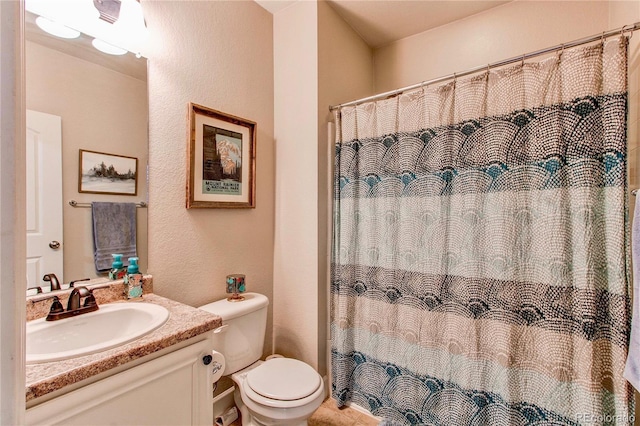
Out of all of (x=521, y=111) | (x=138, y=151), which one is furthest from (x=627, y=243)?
(x=138, y=151)

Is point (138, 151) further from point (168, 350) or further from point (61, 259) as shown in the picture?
point (168, 350)

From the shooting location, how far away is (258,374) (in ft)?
4.66

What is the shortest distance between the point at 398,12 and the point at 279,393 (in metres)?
2.38

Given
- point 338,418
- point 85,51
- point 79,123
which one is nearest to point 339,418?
point 338,418

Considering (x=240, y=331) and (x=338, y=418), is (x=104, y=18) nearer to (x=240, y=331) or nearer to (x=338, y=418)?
(x=240, y=331)

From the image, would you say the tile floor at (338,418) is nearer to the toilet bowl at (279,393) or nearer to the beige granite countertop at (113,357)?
the toilet bowl at (279,393)

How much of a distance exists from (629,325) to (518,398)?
53 cm

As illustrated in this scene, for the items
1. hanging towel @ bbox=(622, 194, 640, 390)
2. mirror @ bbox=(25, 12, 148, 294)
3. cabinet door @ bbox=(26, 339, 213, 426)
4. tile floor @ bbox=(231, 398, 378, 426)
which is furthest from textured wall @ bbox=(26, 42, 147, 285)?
hanging towel @ bbox=(622, 194, 640, 390)

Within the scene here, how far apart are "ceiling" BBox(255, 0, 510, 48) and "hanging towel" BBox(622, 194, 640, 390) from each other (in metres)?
1.62

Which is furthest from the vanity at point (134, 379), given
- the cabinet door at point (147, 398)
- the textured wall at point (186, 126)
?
the textured wall at point (186, 126)

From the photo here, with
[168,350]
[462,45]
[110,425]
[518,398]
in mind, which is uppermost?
[462,45]

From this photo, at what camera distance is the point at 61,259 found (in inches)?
43.7

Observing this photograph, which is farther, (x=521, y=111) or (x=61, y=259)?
(x=521, y=111)

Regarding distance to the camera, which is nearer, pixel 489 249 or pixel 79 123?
pixel 79 123
